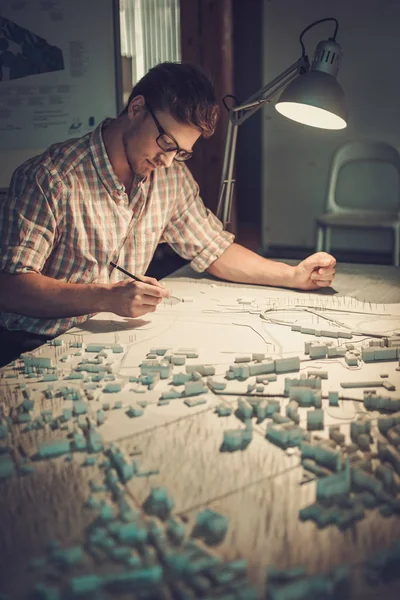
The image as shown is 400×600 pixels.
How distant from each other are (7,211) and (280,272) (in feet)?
2.94

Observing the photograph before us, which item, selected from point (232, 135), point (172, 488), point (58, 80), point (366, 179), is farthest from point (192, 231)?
point (366, 179)

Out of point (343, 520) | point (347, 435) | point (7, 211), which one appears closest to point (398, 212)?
point (7, 211)

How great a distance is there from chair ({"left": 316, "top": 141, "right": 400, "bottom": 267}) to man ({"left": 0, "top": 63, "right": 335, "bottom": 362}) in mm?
2231

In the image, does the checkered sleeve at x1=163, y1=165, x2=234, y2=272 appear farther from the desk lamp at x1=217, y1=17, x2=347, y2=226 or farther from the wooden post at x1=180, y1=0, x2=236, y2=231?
the wooden post at x1=180, y1=0, x2=236, y2=231

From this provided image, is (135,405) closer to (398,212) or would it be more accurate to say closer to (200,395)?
(200,395)

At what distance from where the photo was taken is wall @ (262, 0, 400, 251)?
15.1ft

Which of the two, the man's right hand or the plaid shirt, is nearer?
the man's right hand

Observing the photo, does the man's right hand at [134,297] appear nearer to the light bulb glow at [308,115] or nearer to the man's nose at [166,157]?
the man's nose at [166,157]

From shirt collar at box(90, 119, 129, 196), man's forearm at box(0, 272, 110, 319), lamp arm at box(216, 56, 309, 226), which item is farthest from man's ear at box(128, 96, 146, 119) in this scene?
man's forearm at box(0, 272, 110, 319)

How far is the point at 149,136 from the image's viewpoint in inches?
78.2

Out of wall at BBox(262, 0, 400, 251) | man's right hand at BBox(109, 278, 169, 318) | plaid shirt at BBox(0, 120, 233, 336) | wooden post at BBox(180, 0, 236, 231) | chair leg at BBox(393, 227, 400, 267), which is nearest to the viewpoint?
man's right hand at BBox(109, 278, 169, 318)

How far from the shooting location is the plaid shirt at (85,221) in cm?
189

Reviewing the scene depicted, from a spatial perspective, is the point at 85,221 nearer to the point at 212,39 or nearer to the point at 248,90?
the point at 212,39

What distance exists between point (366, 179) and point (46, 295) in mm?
3542
